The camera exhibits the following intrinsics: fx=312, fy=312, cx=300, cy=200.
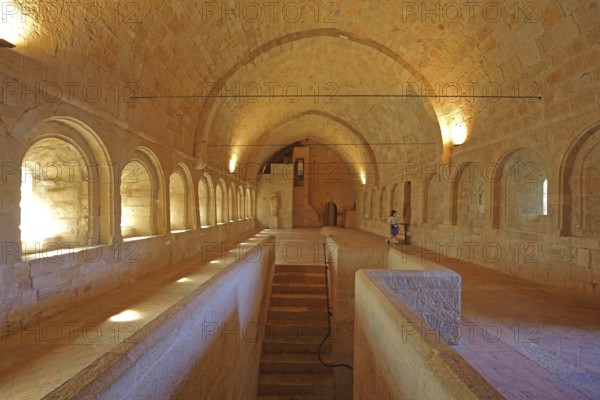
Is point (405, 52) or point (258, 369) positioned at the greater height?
point (405, 52)

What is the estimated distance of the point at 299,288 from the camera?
10.2m

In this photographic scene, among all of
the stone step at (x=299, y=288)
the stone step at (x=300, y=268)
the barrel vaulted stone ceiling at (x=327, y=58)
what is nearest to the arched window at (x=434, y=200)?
the barrel vaulted stone ceiling at (x=327, y=58)

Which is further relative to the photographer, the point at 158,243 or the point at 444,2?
the point at 158,243

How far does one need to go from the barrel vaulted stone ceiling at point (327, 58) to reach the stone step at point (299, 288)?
194 inches

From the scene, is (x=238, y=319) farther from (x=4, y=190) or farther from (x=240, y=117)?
(x=240, y=117)

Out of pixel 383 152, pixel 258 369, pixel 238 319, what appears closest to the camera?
pixel 238 319

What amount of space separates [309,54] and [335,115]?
276 inches

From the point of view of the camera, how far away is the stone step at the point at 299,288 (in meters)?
10.1

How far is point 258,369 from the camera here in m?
7.68

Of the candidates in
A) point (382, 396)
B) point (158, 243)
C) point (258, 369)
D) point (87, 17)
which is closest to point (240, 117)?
point (158, 243)

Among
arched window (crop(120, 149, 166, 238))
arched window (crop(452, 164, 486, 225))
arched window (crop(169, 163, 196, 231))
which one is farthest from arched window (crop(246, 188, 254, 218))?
arched window (crop(452, 164, 486, 225))

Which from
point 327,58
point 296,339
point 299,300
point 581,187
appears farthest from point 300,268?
point 327,58

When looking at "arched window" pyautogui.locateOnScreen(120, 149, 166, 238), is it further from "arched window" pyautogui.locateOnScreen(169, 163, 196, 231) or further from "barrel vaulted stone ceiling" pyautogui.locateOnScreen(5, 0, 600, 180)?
"arched window" pyautogui.locateOnScreen(169, 163, 196, 231)

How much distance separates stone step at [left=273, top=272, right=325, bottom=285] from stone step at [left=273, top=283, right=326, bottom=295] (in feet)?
0.85
